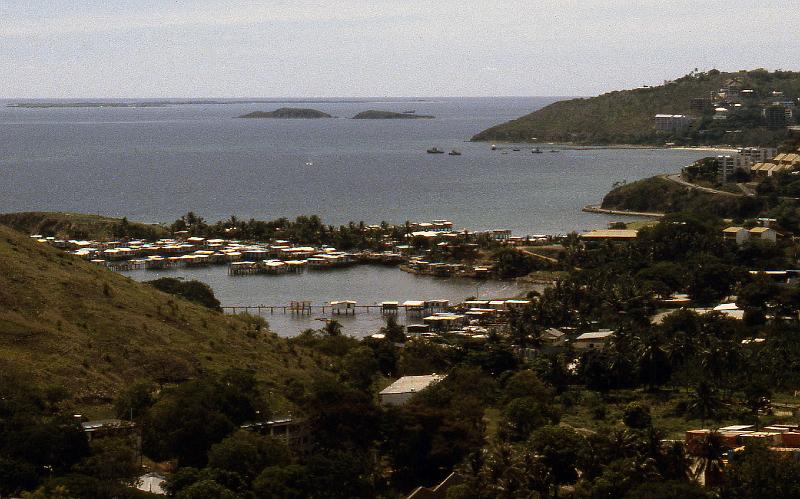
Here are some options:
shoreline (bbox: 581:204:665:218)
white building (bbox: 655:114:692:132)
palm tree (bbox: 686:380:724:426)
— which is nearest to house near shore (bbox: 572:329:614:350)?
palm tree (bbox: 686:380:724:426)

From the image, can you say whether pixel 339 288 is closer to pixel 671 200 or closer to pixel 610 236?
pixel 610 236

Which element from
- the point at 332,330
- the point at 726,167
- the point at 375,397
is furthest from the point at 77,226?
the point at 375,397

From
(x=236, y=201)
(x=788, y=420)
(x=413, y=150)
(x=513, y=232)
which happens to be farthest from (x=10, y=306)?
(x=413, y=150)

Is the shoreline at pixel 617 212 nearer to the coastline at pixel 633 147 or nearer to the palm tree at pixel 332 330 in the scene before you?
the palm tree at pixel 332 330

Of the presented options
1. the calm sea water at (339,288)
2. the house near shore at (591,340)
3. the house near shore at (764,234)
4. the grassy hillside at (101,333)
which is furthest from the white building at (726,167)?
the grassy hillside at (101,333)

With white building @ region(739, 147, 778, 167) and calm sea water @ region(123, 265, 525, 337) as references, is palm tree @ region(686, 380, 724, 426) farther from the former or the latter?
white building @ region(739, 147, 778, 167)
